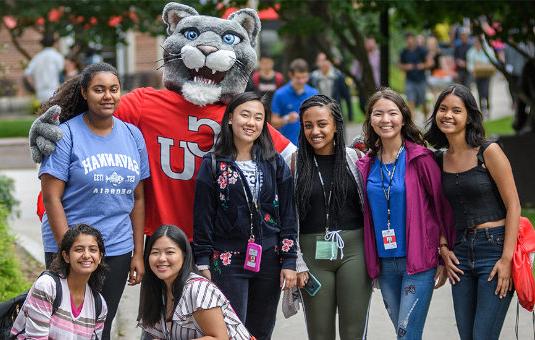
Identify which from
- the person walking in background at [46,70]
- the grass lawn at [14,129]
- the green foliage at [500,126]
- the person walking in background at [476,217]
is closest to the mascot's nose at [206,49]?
the person walking in background at [476,217]

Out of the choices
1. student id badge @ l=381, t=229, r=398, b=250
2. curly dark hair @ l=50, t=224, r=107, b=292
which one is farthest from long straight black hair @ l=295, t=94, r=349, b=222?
curly dark hair @ l=50, t=224, r=107, b=292

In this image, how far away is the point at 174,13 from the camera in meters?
6.01

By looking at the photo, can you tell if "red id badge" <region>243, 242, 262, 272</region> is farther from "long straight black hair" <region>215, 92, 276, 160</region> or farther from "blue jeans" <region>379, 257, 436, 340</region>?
"blue jeans" <region>379, 257, 436, 340</region>

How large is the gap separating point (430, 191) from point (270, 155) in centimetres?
88

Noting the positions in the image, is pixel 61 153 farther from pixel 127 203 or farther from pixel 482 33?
pixel 482 33

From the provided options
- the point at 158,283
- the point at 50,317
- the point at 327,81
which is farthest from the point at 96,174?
the point at 327,81

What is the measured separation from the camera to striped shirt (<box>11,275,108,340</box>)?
15.9 feet

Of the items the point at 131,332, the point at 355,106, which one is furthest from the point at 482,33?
the point at 355,106

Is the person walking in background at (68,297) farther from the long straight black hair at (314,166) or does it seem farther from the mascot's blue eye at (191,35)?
the mascot's blue eye at (191,35)

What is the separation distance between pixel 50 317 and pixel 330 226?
61.1 inches

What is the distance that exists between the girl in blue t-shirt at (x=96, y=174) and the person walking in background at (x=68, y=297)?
0.18 m

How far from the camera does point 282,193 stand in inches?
210

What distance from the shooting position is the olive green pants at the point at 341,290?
17.7 ft

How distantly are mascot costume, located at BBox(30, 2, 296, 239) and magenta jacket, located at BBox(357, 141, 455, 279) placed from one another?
2.52 feet
